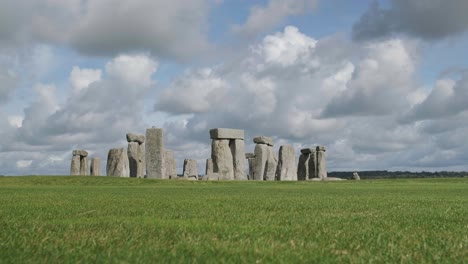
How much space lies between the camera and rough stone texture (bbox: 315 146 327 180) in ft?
162

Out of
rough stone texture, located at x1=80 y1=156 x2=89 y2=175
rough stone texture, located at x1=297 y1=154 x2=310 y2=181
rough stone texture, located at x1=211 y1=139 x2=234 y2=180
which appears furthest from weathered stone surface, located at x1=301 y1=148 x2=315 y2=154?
rough stone texture, located at x1=80 y1=156 x2=89 y2=175

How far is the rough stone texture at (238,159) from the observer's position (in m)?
42.6

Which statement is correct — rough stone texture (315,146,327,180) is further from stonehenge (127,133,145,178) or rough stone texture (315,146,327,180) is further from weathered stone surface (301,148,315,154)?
stonehenge (127,133,145,178)

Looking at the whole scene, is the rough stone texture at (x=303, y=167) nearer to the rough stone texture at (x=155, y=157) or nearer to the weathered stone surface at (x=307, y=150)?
the weathered stone surface at (x=307, y=150)

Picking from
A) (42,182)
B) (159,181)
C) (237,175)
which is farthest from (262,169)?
(42,182)

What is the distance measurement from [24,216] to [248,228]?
11.4 ft

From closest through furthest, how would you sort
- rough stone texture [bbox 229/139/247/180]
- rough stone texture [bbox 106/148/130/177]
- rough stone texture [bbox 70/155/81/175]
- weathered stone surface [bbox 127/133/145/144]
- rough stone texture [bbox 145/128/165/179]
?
1. rough stone texture [bbox 145/128/165/179]
2. rough stone texture [bbox 229/139/247/180]
3. rough stone texture [bbox 106/148/130/177]
4. weathered stone surface [bbox 127/133/145/144]
5. rough stone texture [bbox 70/155/81/175]

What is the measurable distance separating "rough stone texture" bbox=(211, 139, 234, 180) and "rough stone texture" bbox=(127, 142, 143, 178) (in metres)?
6.48

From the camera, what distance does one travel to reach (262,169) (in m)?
46.3

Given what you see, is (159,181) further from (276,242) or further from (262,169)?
(276,242)

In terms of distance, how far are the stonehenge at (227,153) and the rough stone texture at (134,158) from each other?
6.48 m

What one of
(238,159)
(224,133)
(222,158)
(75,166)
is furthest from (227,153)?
(75,166)

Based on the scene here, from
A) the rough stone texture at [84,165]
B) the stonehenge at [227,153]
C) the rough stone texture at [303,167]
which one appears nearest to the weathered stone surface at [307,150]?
the rough stone texture at [303,167]

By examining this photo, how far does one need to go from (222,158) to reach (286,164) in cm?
738
